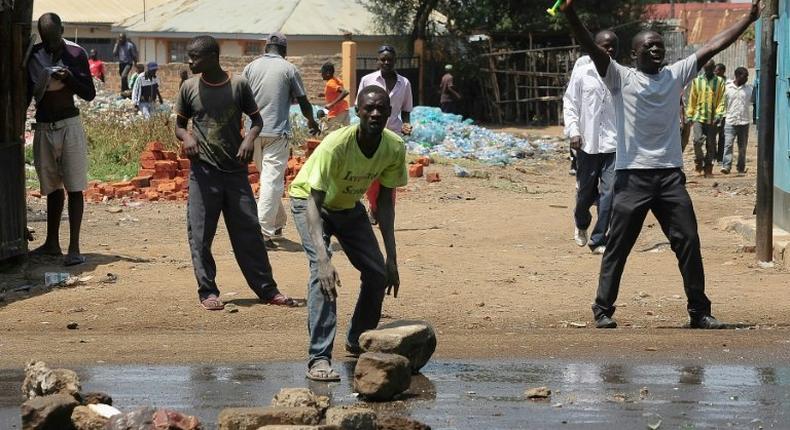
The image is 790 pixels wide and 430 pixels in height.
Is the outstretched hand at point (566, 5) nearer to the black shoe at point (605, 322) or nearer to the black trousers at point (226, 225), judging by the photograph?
the black shoe at point (605, 322)

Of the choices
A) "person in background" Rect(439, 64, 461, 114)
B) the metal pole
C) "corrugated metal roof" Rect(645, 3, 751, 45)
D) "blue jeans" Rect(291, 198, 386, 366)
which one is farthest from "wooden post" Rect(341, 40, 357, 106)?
"blue jeans" Rect(291, 198, 386, 366)

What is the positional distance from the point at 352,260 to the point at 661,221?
214 centimetres

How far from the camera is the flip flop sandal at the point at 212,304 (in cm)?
865

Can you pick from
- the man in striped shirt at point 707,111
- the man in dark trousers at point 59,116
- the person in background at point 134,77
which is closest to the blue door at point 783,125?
the man in dark trousers at point 59,116

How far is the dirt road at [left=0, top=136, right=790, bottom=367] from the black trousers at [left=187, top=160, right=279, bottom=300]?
212 millimetres

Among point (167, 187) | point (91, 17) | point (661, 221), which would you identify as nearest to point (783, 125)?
point (661, 221)

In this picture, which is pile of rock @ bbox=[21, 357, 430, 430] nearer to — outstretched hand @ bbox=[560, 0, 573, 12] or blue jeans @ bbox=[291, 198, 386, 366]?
blue jeans @ bbox=[291, 198, 386, 366]

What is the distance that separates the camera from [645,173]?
770 centimetres

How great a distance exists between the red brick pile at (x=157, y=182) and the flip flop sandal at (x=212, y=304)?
672 cm

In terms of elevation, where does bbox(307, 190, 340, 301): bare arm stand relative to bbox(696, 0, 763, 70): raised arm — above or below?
below

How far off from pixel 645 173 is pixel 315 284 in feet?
7.71

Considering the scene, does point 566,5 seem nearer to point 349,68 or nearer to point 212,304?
point 212,304

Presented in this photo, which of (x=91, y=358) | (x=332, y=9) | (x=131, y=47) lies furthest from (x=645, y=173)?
(x=332, y=9)

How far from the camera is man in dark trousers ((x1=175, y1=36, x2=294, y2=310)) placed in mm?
8688
